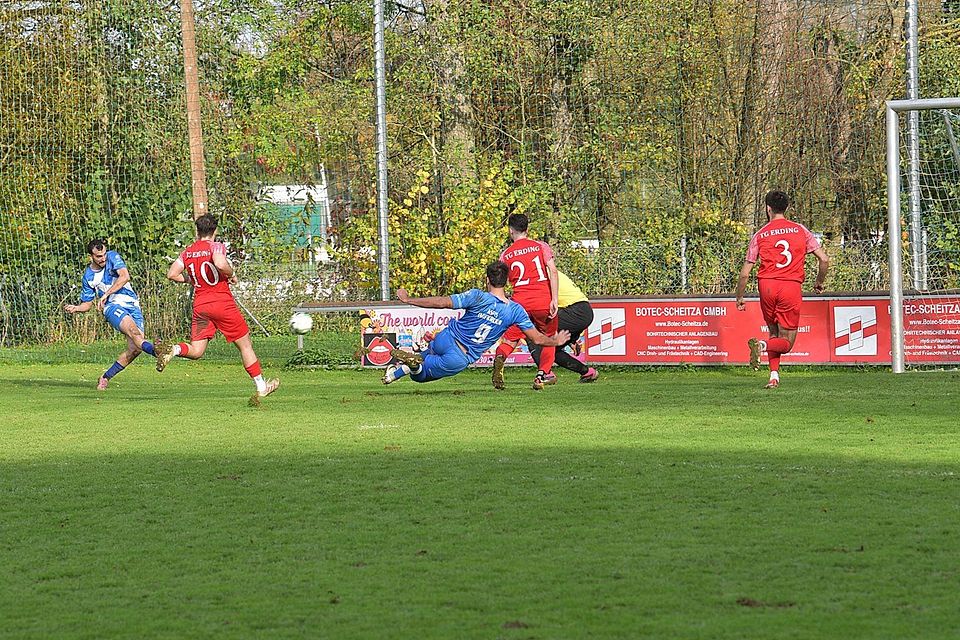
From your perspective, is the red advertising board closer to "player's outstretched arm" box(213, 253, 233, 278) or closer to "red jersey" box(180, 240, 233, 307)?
"red jersey" box(180, 240, 233, 307)

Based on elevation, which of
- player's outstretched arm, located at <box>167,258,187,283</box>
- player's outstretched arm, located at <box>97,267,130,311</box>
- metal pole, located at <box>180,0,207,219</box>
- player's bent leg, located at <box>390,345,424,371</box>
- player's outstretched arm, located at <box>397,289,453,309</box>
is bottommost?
player's bent leg, located at <box>390,345,424,371</box>

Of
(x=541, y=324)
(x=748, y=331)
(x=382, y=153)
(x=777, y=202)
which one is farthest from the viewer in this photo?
(x=382, y=153)

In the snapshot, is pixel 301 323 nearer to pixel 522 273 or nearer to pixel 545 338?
pixel 522 273

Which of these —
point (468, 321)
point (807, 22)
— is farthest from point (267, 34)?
point (468, 321)

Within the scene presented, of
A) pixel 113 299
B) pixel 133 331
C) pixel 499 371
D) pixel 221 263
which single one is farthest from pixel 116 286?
pixel 499 371

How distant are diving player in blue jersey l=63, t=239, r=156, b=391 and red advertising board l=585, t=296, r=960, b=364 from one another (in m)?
5.98

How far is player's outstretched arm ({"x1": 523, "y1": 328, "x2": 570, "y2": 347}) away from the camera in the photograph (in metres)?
14.0

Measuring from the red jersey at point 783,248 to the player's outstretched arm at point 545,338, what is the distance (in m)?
2.15

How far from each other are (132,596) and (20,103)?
20.4 meters

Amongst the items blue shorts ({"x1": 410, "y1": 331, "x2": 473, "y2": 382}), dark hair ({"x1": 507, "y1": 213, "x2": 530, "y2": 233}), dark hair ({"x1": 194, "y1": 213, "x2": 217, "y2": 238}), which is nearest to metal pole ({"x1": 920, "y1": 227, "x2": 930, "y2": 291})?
dark hair ({"x1": 507, "y1": 213, "x2": 530, "y2": 233})

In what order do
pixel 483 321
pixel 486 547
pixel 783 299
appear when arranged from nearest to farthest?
1. pixel 486 547
2. pixel 483 321
3. pixel 783 299

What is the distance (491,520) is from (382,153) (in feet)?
47.4

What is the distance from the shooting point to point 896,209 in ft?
57.3

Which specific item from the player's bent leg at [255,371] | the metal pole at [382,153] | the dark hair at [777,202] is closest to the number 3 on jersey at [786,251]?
the dark hair at [777,202]
